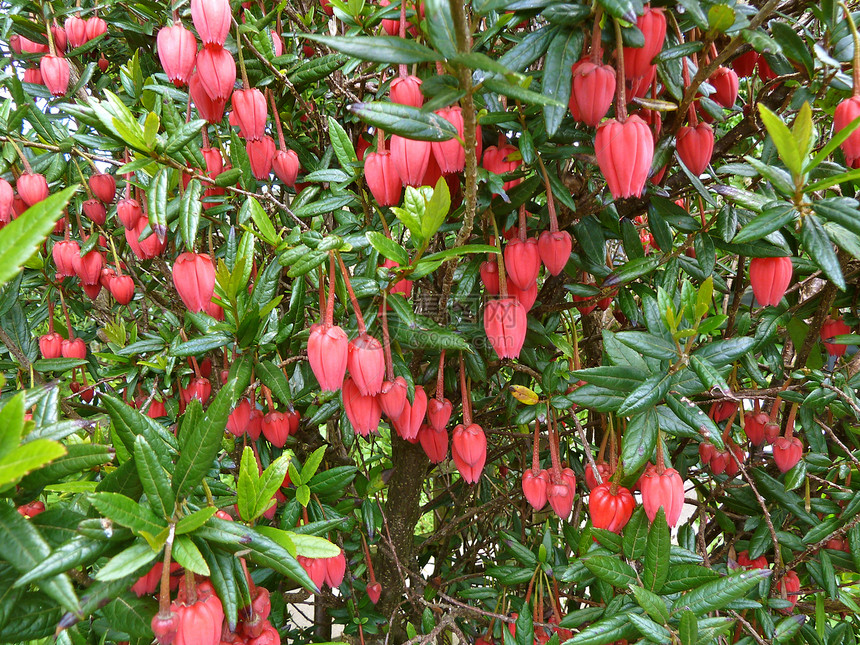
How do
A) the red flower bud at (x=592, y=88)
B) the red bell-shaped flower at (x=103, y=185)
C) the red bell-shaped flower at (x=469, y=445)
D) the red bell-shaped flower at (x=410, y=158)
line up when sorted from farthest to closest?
1. the red bell-shaped flower at (x=103, y=185)
2. the red bell-shaped flower at (x=469, y=445)
3. the red bell-shaped flower at (x=410, y=158)
4. the red flower bud at (x=592, y=88)

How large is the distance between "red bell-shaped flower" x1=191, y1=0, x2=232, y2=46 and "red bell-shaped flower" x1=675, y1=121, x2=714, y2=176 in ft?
2.73

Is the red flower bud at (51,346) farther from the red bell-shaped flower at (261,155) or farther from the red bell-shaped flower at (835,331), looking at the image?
the red bell-shaped flower at (835,331)

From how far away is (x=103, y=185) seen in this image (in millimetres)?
1593

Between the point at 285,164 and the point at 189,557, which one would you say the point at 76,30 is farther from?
the point at 189,557

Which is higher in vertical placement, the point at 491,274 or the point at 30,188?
the point at 30,188

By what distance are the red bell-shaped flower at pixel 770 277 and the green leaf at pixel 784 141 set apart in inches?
8.8

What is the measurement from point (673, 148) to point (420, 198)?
1.54ft

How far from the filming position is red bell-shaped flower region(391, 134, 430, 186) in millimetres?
903

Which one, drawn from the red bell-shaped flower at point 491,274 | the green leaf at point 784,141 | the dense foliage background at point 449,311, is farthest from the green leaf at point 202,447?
the green leaf at point 784,141

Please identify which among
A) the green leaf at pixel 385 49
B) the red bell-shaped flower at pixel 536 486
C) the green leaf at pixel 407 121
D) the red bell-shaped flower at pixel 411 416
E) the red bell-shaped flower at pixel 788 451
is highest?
the green leaf at pixel 385 49

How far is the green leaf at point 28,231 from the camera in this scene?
0.45 meters

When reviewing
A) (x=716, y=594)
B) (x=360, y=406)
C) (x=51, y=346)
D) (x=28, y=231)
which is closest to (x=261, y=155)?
(x=360, y=406)

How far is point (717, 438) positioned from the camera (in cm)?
89

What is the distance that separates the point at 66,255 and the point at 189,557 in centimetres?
132
